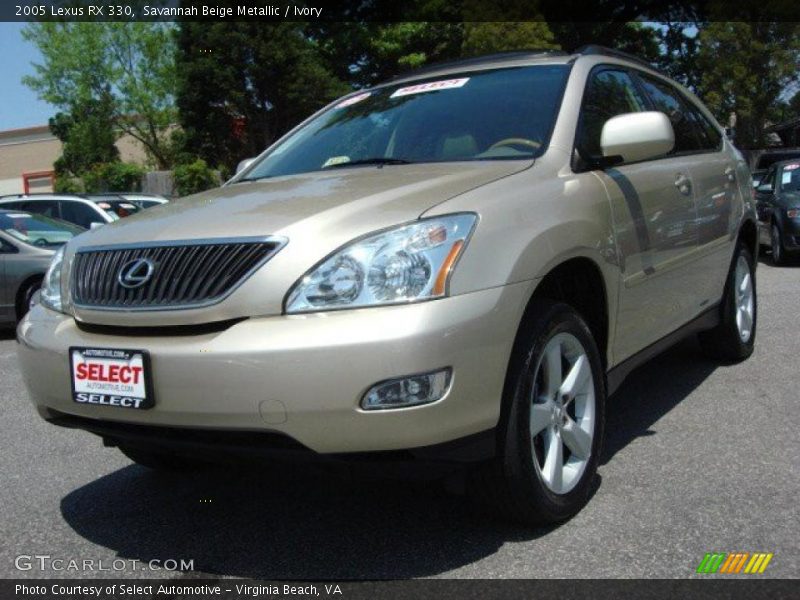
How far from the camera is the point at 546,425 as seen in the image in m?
2.95

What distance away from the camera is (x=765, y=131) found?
84.0ft

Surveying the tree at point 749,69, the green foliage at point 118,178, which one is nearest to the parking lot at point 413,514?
the tree at point 749,69

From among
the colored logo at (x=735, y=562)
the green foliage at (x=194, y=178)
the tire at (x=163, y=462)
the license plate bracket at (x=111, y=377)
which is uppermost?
the license plate bracket at (x=111, y=377)

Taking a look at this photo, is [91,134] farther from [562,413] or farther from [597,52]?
[562,413]

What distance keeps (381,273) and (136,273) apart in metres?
0.83

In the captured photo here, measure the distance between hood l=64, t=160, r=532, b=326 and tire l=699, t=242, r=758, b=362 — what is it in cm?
245

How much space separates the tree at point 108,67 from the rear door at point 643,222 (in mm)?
38861

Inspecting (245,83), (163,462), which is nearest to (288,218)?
(163,462)

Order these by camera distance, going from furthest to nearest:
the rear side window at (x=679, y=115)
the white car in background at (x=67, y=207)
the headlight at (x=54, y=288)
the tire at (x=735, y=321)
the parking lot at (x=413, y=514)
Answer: the white car in background at (x=67, y=207)
the tire at (x=735, y=321)
the rear side window at (x=679, y=115)
the headlight at (x=54, y=288)
the parking lot at (x=413, y=514)

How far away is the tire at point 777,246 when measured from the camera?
11.3m

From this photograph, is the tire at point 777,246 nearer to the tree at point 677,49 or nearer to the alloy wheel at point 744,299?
the alloy wheel at point 744,299

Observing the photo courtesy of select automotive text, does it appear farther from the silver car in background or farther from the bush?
the bush

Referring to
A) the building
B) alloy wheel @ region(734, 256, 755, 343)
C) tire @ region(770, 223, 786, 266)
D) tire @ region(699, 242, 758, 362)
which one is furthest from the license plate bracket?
the building

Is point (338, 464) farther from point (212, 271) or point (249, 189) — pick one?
point (249, 189)
